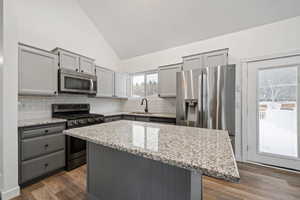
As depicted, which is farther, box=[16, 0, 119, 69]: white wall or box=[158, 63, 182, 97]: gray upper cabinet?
box=[158, 63, 182, 97]: gray upper cabinet

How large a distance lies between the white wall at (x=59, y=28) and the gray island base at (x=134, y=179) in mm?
2642

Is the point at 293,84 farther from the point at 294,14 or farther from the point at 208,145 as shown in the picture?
the point at 208,145

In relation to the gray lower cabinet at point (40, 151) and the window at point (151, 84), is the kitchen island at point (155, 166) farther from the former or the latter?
the window at point (151, 84)

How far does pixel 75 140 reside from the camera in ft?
8.20

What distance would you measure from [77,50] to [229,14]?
11.3 feet

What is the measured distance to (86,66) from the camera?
10.2 feet

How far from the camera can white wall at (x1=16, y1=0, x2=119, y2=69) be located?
103 inches

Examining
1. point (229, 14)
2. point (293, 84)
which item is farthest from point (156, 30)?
point (293, 84)

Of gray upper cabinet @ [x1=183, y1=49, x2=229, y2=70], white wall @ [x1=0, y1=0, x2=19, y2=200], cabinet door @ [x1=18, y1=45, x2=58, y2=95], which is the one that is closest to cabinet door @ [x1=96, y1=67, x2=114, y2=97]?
cabinet door @ [x1=18, y1=45, x2=58, y2=95]

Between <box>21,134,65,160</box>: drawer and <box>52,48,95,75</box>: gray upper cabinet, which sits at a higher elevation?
<box>52,48,95,75</box>: gray upper cabinet

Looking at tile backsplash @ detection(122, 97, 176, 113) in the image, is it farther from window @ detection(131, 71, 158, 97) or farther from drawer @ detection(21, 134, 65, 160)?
drawer @ detection(21, 134, 65, 160)

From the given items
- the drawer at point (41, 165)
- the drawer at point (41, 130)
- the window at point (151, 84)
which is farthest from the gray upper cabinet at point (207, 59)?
the drawer at point (41, 165)

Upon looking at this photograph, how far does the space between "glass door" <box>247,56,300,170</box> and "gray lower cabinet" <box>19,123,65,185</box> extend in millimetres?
3611

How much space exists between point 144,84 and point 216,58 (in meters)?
2.26
